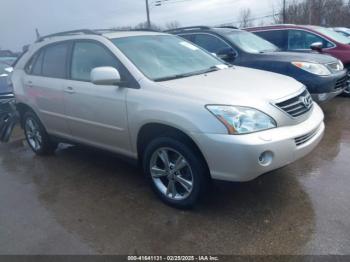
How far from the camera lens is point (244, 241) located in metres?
2.74

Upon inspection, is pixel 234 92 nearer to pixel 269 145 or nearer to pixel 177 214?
pixel 269 145

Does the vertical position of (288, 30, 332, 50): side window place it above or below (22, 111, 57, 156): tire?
above

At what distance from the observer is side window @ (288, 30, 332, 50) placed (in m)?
7.54

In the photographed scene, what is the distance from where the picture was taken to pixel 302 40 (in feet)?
25.3

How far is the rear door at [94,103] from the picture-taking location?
3.55 meters

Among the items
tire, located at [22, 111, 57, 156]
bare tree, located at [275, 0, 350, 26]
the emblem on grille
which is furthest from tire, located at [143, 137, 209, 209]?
bare tree, located at [275, 0, 350, 26]

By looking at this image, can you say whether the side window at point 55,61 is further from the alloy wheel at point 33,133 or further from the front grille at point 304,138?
the front grille at point 304,138

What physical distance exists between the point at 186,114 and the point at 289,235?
1.34 meters

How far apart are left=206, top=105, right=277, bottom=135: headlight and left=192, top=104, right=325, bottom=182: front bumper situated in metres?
0.05

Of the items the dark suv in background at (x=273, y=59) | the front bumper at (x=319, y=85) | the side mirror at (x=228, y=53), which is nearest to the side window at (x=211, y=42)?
the dark suv in background at (x=273, y=59)

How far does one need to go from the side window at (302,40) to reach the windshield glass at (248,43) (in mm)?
1182

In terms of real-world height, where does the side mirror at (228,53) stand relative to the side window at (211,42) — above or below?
below

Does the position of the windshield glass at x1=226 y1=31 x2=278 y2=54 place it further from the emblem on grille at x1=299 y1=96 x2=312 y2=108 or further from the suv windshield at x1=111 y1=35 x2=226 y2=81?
the emblem on grille at x1=299 y1=96 x2=312 y2=108

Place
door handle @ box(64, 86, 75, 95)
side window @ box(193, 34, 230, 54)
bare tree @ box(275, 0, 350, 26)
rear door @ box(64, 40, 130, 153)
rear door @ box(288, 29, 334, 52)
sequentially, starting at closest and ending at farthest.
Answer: rear door @ box(64, 40, 130, 153) < door handle @ box(64, 86, 75, 95) < side window @ box(193, 34, 230, 54) < rear door @ box(288, 29, 334, 52) < bare tree @ box(275, 0, 350, 26)
